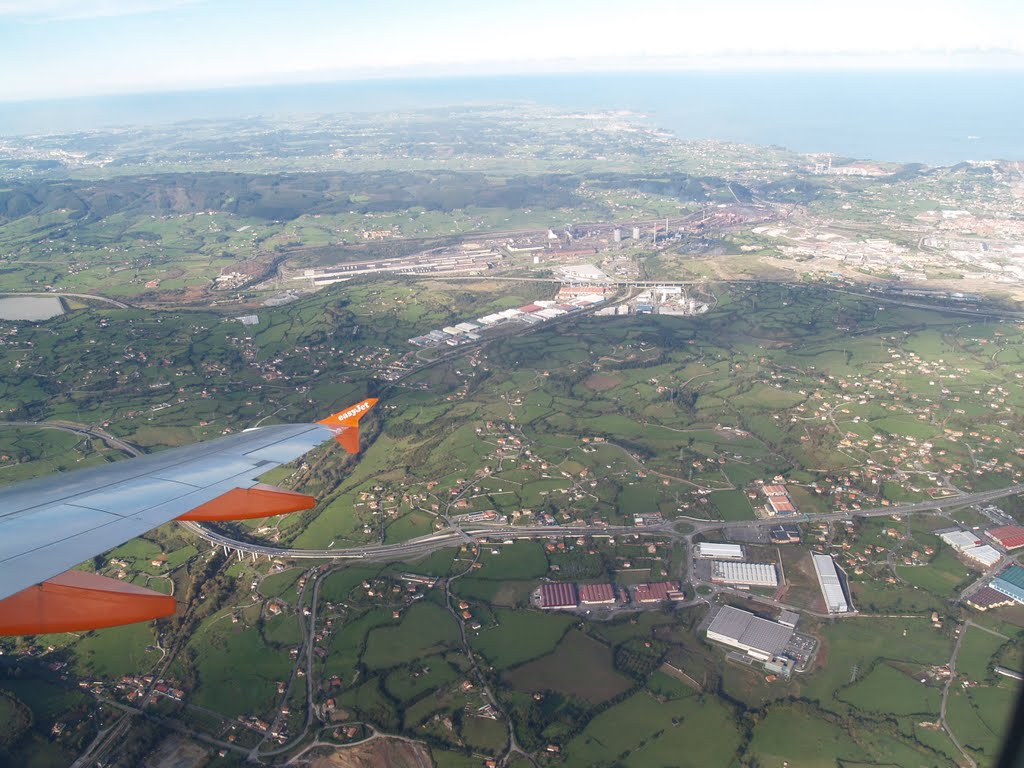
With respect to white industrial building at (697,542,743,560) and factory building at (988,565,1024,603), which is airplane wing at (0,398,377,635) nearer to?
white industrial building at (697,542,743,560)

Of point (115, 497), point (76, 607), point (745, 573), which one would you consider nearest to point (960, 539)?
point (745, 573)

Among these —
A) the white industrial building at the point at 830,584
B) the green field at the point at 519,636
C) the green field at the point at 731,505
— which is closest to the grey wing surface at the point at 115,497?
the green field at the point at 519,636

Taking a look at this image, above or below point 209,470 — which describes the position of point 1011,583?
below

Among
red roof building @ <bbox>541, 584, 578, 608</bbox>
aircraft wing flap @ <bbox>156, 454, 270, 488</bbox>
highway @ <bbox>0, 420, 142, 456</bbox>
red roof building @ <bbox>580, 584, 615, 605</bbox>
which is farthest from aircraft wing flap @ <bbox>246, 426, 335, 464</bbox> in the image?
highway @ <bbox>0, 420, 142, 456</bbox>

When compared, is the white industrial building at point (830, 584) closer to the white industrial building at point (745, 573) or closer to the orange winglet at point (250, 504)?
the white industrial building at point (745, 573)

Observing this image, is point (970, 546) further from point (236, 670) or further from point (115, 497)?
point (115, 497)
